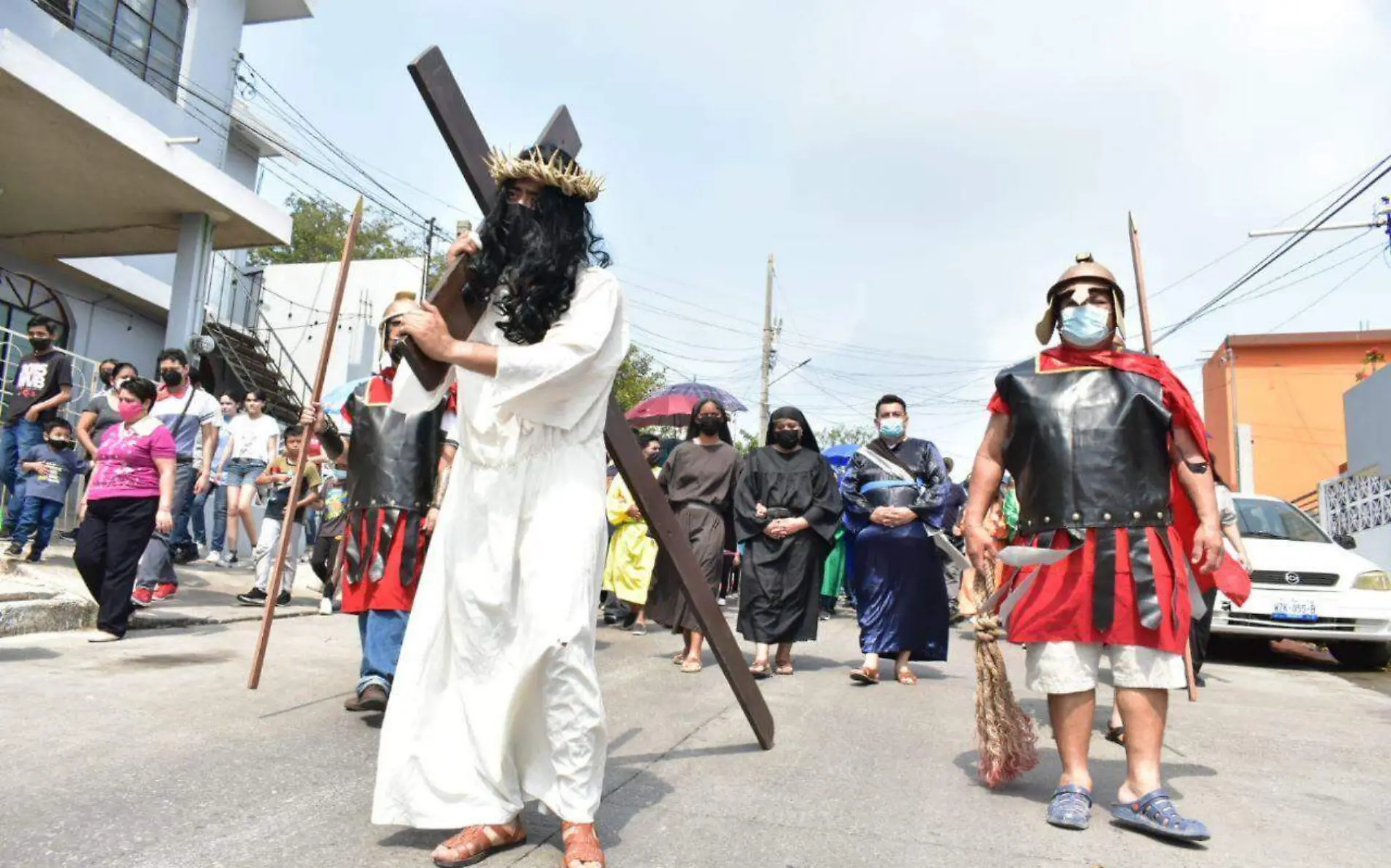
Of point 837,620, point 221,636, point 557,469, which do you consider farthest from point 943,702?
point 837,620

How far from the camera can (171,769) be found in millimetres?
3346

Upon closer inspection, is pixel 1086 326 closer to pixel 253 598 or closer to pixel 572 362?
pixel 572 362

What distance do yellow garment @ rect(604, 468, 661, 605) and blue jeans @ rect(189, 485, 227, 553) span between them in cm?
472

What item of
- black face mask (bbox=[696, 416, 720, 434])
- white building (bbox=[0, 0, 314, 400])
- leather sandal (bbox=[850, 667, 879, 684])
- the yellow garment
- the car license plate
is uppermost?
white building (bbox=[0, 0, 314, 400])

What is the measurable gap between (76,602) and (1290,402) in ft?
108

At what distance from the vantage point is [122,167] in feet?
36.7

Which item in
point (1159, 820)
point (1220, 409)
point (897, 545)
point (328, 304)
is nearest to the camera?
point (1159, 820)

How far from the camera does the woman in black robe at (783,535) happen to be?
6602 mm

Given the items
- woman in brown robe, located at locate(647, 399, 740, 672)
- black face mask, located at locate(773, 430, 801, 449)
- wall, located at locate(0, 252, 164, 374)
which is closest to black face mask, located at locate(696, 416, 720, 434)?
woman in brown robe, located at locate(647, 399, 740, 672)

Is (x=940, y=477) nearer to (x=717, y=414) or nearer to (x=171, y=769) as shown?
(x=717, y=414)

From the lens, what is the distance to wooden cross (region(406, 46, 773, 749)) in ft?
9.33

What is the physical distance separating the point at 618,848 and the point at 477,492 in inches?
43.2

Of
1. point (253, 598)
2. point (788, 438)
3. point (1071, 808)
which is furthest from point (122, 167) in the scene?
point (1071, 808)

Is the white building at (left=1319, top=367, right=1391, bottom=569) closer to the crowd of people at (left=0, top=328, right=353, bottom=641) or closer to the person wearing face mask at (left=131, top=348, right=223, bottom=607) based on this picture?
the crowd of people at (left=0, top=328, right=353, bottom=641)
